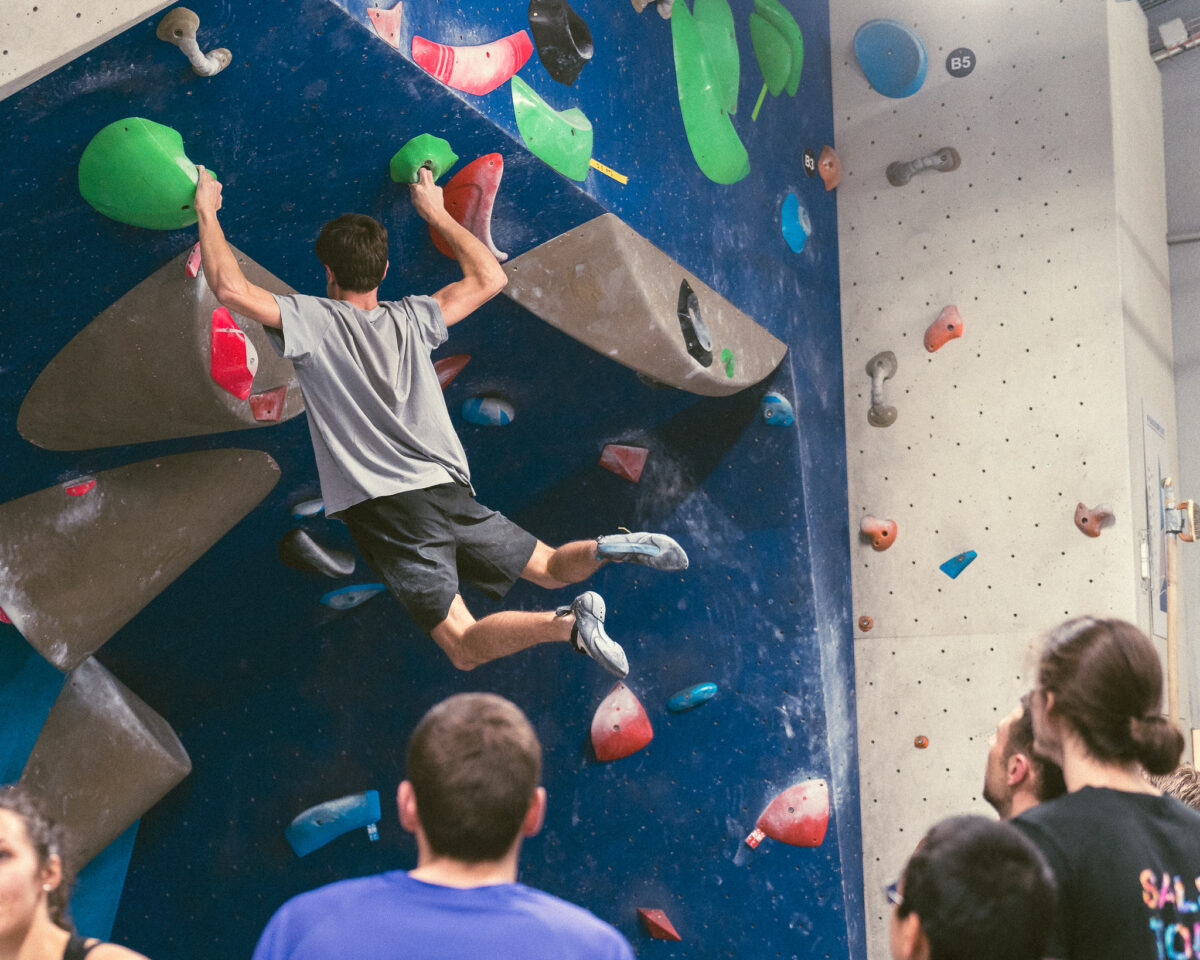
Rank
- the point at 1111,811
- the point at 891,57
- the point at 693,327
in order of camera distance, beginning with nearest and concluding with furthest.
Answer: the point at 1111,811
the point at 693,327
the point at 891,57

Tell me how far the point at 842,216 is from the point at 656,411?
1361 millimetres

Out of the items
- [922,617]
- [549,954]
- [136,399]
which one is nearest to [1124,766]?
[549,954]

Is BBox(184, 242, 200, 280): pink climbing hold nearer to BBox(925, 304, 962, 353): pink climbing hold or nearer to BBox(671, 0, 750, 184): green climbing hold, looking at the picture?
BBox(671, 0, 750, 184): green climbing hold

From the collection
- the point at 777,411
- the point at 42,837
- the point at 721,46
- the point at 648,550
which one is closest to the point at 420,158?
the point at 648,550

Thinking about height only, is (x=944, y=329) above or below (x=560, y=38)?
below

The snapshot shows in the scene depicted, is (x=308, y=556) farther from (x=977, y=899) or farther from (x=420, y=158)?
(x=977, y=899)

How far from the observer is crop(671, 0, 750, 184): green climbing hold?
12.8 ft

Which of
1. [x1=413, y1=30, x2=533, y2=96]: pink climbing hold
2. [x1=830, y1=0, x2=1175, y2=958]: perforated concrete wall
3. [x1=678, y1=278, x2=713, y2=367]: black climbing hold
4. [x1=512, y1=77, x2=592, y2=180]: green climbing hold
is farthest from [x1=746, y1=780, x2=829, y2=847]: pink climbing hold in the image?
[x1=413, y1=30, x2=533, y2=96]: pink climbing hold

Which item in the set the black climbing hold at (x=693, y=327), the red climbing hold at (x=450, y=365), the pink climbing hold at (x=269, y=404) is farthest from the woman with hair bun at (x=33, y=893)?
the black climbing hold at (x=693, y=327)

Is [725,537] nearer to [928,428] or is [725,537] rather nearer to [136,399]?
[928,428]

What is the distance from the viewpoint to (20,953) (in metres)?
1.76

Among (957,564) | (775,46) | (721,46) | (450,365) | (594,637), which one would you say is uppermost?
(721,46)

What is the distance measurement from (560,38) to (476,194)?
505mm

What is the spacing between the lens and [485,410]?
4090mm
